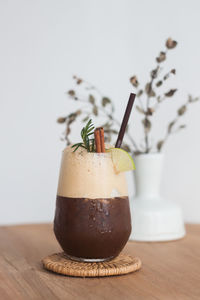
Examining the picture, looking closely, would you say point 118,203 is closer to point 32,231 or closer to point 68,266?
point 68,266

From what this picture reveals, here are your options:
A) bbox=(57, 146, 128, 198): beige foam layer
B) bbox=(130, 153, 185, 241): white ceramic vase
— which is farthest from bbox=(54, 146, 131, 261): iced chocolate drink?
bbox=(130, 153, 185, 241): white ceramic vase

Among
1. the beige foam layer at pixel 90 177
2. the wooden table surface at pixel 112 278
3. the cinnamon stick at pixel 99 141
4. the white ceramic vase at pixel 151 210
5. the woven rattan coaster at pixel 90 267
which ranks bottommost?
the wooden table surface at pixel 112 278

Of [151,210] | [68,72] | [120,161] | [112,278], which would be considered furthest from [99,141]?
[68,72]

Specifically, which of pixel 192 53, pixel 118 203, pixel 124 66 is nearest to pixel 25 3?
pixel 124 66

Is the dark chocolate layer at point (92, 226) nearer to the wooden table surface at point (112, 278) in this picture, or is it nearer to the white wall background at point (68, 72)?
the wooden table surface at point (112, 278)

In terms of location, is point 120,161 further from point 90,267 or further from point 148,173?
point 148,173

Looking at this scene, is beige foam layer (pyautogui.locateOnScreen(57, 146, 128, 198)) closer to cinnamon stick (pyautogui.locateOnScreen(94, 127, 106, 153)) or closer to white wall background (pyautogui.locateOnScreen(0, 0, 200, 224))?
cinnamon stick (pyautogui.locateOnScreen(94, 127, 106, 153))

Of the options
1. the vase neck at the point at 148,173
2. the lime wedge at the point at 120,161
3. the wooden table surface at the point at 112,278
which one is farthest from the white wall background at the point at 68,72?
the lime wedge at the point at 120,161
